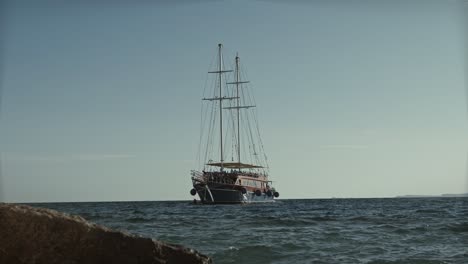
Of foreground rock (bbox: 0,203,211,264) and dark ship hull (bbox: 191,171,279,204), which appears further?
dark ship hull (bbox: 191,171,279,204)

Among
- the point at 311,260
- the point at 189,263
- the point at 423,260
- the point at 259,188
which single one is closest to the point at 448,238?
the point at 423,260

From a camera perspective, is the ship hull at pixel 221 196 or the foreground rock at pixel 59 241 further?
the ship hull at pixel 221 196

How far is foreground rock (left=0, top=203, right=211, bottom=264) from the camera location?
5988mm

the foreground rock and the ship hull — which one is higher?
the ship hull

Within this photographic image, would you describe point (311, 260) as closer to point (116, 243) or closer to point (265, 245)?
point (265, 245)

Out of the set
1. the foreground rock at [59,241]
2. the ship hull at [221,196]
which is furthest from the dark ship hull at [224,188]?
the foreground rock at [59,241]

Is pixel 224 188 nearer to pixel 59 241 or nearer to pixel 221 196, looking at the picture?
pixel 221 196

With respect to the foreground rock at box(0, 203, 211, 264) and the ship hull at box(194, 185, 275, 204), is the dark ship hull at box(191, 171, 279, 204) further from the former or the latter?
the foreground rock at box(0, 203, 211, 264)

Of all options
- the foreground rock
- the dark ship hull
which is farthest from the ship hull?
the foreground rock

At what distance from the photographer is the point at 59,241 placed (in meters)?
6.02

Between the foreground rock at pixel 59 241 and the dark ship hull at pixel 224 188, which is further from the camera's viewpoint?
the dark ship hull at pixel 224 188

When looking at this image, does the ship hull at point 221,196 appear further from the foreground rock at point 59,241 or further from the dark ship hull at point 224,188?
the foreground rock at point 59,241

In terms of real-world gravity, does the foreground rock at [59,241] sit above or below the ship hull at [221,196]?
below

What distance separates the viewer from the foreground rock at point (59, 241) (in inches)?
236
